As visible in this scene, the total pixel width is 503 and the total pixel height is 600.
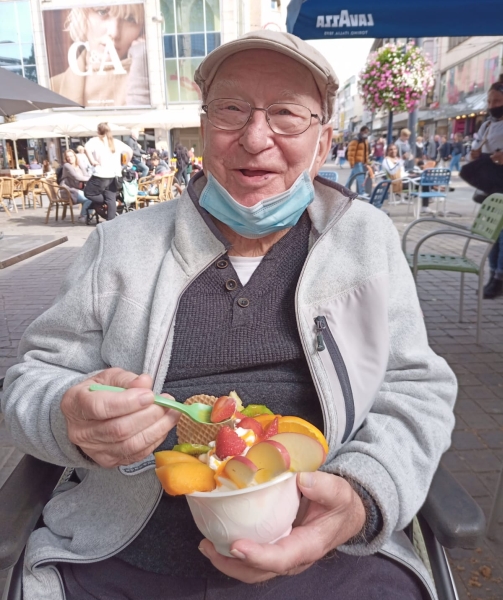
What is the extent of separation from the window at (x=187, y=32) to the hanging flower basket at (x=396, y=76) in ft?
59.3

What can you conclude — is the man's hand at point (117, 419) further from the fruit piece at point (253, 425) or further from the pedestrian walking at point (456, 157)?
the pedestrian walking at point (456, 157)

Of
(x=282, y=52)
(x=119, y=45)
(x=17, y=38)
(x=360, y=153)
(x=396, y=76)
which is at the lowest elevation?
(x=360, y=153)

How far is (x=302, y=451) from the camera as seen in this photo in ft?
3.20

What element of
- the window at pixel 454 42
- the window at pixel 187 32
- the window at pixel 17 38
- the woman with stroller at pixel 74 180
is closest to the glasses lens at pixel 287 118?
the woman with stroller at pixel 74 180

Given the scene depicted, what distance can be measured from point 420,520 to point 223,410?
60 cm

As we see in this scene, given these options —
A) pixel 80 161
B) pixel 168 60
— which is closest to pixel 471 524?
pixel 80 161

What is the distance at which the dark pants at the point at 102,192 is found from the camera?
35.7 ft

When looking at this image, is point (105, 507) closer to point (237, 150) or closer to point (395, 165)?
point (237, 150)

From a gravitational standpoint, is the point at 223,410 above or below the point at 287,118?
below


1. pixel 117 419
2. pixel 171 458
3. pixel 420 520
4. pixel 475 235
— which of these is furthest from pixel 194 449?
pixel 475 235

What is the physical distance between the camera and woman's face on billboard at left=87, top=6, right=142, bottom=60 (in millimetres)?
30047

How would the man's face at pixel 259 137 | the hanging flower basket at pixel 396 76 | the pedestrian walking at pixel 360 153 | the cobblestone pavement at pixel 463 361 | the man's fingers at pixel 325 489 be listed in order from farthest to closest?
the pedestrian walking at pixel 360 153, the hanging flower basket at pixel 396 76, the cobblestone pavement at pixel 463 361, the man's face at pixel 259 137, the man's fingers at pixel 325 489

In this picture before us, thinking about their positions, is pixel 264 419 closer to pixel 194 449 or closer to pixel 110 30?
pixel 194 449

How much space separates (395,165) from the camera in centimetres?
1229
